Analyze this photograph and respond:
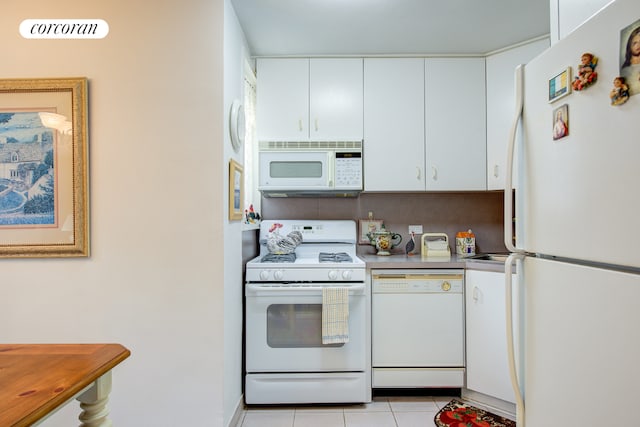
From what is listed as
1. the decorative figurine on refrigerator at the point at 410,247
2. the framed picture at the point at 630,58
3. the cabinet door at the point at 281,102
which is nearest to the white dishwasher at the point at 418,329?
the decorative figurine on refrigerator at the point at 410,247

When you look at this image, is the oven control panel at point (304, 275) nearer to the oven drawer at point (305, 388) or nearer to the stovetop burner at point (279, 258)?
the stovetop burner at point (279, 258)

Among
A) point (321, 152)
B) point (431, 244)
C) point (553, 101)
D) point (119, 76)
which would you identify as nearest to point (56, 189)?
point (119, 76)

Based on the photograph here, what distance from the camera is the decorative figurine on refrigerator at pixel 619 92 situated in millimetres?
753

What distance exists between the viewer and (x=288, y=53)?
102 inches

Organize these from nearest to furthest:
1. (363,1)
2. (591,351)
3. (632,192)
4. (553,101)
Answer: (632,192), (591,351), (553,101), (363,1)

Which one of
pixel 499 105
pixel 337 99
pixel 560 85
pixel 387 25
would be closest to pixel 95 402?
pixel 560 85

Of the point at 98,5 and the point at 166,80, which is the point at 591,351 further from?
the point at 98,5

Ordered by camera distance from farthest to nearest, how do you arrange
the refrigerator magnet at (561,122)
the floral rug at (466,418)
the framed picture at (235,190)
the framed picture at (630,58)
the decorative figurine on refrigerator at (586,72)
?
1. the floral rug at (466,418)
2. the framed picture at (235,190)
3. the refrigerator magnet at (561,122)
4. the decorative figurine on refrigerator at (586,72)
5. the framed picture at (630,58)

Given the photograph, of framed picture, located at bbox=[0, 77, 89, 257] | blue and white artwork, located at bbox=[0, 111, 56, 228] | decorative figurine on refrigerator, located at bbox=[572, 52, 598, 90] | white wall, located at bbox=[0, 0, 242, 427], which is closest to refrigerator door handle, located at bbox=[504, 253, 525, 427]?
decorative figurine on refrigerator, located at bbox=[572, 52, 598, 90]

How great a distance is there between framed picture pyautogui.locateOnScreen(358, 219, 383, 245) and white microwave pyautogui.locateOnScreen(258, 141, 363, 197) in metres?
0.42

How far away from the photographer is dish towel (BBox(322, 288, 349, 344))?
2.13m

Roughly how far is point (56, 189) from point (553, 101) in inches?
83.2

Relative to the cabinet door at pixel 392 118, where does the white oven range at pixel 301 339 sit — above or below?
below

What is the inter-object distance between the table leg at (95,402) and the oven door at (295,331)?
120cm
